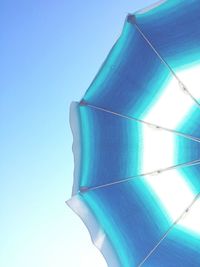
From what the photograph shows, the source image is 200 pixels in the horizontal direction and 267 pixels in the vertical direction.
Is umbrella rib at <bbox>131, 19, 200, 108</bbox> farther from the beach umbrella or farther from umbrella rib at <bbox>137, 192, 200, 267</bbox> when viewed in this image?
umbrella rib at <bbox>137, 192, 200, 267</bbox>

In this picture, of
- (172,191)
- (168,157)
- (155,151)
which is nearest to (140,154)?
(155,151)

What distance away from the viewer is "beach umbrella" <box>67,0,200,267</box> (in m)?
3.13

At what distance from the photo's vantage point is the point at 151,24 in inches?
117

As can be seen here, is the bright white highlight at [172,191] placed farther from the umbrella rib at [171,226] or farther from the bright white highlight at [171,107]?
the bright white highlight at [171,107]

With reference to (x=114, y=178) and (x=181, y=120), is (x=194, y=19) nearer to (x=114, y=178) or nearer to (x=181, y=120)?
(x=181, y=120)

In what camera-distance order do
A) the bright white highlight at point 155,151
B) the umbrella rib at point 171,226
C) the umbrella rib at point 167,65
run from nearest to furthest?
1. the umbrella rib at point 167,65
2. the umbrella rib at point 171,226
3. the bright white highlight at point 155,151

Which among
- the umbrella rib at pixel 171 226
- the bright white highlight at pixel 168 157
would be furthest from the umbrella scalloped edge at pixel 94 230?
the bright white highlight at pixel 168 157

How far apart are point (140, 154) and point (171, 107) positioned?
0.52 metres

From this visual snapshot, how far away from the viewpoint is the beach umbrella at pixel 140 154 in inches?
123

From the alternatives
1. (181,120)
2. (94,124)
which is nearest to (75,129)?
(94,124)

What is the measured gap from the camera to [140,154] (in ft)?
11.3

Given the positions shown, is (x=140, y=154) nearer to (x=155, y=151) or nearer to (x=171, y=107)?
(x=155, y=151)

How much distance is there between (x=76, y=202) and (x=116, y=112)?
876mm

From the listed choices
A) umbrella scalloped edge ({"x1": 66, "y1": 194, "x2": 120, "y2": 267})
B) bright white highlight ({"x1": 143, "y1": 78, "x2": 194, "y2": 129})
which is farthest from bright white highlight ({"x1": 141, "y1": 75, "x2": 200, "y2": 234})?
umbrella scalloped edge ({"x1": 66, "y1": 194, "x2": 120, "y2": 267})
